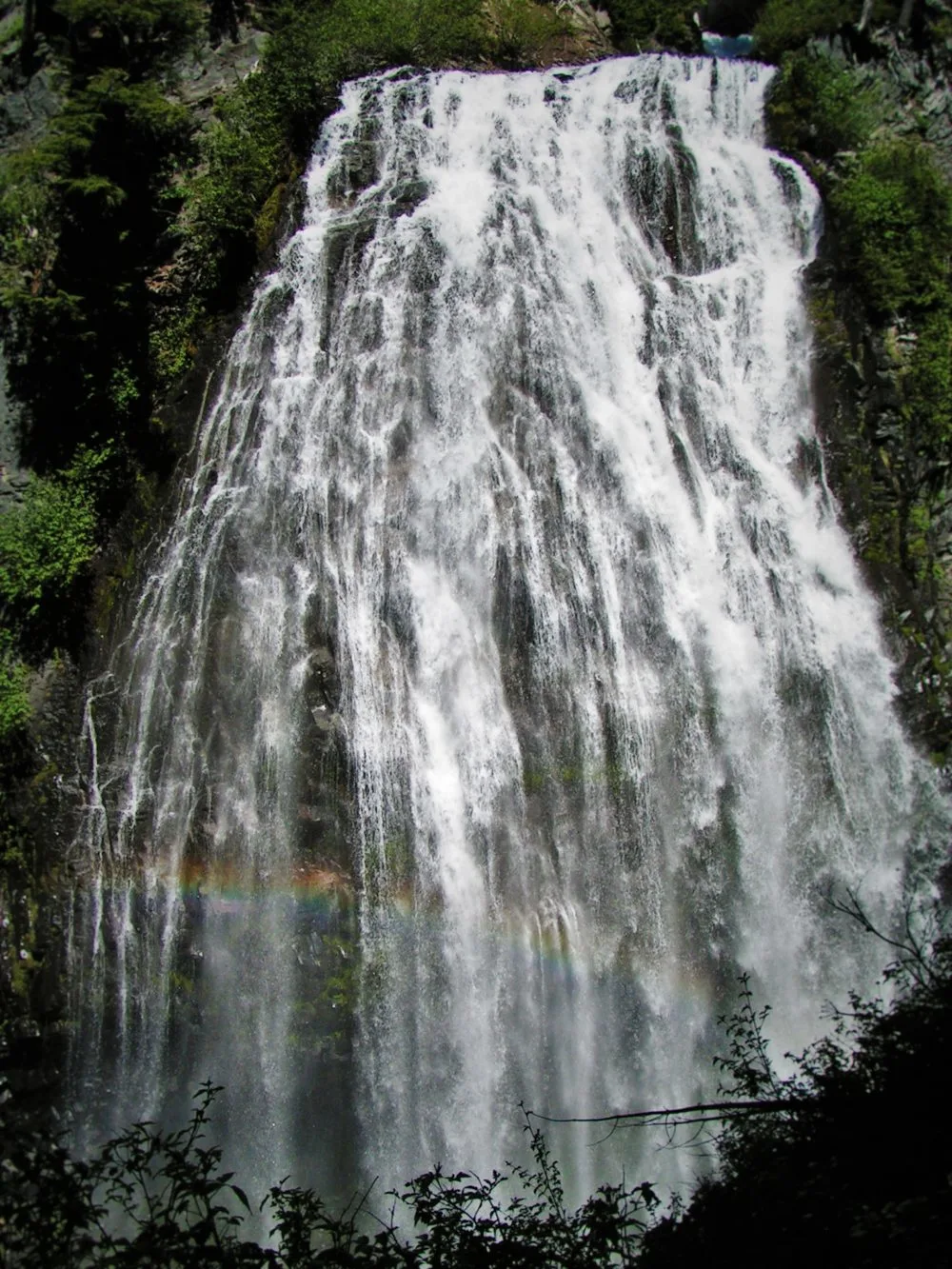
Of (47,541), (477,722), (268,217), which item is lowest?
(477,722)

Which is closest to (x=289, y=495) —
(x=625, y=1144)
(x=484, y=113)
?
(x=484, y=113)

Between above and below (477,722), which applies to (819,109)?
above

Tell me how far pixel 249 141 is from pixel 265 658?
8.74 meters

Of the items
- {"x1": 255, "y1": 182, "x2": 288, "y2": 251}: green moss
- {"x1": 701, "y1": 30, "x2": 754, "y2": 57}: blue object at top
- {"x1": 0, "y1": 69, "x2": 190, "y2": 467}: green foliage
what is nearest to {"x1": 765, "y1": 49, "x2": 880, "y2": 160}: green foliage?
{"x1": 701, "y1": 30, "x2": 754, "y2": 57}: blue object at top

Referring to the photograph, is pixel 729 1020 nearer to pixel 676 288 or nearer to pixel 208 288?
pixel 676 288

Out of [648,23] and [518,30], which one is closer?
[518,30]

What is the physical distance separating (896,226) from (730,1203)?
1304cm

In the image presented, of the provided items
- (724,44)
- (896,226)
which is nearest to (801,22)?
(724,44)

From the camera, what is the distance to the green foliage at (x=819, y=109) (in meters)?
14.4

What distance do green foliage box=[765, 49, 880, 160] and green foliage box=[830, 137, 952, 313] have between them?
0.58 metres

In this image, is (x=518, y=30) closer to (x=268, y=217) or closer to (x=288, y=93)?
(x=288, y=93)

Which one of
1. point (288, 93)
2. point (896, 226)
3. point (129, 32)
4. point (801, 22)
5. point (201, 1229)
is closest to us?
point (201, 1229)

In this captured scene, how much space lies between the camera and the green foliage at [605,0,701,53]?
57.8ft

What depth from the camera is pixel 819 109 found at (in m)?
14.6
